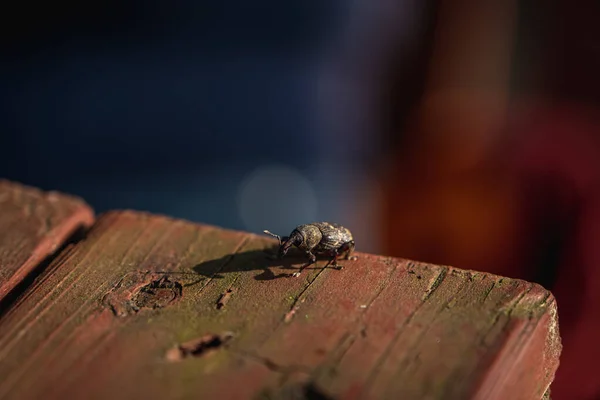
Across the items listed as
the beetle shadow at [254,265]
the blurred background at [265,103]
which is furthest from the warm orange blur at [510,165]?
the beetle shadow at [254,265]

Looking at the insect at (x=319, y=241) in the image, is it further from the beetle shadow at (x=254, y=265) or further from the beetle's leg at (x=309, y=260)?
the beetle shadow at (x=254, y=265)

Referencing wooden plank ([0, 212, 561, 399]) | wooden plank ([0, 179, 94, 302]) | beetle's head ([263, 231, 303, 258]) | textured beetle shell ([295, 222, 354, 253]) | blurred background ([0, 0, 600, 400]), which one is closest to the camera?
wooden plank ([0, 212, 561, 399])

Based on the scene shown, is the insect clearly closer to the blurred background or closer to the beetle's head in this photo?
the beetle's head

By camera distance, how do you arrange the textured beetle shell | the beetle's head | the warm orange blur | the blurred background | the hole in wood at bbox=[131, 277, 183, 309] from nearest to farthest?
the hole in wood at bbox=[131, 277, 183, 309] → the beetle's head → the textured beetle shell → the warm orange blur → the blurred background

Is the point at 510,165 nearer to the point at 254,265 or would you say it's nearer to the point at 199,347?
the point at 254,265

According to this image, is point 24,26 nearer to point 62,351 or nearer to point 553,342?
point 62,351

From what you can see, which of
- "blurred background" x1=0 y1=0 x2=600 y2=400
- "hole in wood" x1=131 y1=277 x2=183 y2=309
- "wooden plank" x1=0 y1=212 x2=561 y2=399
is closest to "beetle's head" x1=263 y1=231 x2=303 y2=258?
"wooden plank" x1=0 y1=212 x2=561 y2=399

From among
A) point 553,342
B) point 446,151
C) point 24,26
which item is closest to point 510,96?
point 446,151
